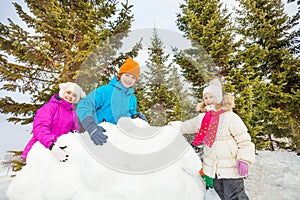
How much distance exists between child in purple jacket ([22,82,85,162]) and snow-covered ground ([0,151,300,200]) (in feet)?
9.90

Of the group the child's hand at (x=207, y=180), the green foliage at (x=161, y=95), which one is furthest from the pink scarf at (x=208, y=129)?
the green foliage at (x=161, y=95)

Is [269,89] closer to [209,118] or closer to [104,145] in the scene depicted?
[209,118]

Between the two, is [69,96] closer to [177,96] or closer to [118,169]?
[118,169]

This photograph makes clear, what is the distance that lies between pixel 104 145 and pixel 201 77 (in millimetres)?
5454

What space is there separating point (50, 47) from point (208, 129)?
510 centimetres

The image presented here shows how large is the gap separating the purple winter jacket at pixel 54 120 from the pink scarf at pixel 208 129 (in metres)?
1.59

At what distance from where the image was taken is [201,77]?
666 centimetres

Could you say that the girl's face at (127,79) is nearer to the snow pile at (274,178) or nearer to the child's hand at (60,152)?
the child's hand at (60,152)

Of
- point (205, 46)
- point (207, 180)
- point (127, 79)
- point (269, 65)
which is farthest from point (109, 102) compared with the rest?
point (269, 65)

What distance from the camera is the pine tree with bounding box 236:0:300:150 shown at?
25.1 feet

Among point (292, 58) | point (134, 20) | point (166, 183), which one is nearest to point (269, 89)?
point (292, 58)

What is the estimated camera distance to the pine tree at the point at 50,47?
5289 mm

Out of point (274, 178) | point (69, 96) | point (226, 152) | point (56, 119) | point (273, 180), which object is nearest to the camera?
point (226, 152)

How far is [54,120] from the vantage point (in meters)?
2.46
